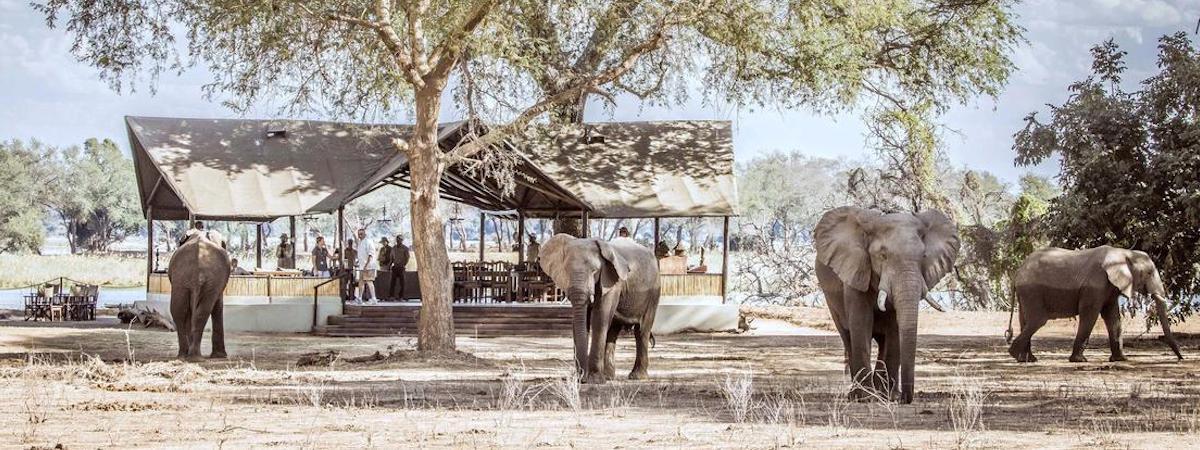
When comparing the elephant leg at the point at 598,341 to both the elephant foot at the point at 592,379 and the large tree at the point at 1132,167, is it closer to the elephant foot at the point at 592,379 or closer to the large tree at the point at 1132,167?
the elephant foot at the point at 592,379

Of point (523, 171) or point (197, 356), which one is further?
point (523, 171)

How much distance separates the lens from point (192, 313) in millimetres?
20594

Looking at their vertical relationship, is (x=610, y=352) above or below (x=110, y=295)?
below

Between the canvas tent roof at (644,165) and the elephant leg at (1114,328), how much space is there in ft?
31.5

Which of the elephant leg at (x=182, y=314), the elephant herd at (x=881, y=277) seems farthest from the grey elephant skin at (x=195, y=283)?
the elephant herd at (x=881, y=277)

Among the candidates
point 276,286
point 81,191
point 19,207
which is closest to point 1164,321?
point 276,286

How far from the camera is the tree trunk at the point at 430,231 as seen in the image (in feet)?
70.8

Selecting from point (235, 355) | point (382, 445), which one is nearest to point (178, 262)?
point (235, 355)

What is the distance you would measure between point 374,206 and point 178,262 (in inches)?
4046

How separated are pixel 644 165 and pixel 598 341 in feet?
52.3

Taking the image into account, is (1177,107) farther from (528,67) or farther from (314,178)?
(314,178)

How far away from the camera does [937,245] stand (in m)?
13.7

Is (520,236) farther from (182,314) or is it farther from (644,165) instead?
(182,314)

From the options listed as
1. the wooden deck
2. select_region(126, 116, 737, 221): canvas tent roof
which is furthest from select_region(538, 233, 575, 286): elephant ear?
the wooden deck
